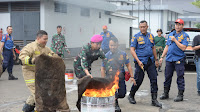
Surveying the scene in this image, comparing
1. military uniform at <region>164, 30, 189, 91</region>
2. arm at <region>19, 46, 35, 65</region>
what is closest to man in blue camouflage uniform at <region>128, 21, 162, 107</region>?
military uniform at <region>164, 30, 189, 91</region>

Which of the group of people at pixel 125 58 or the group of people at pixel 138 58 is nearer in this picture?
the group of people at pixel 125 58

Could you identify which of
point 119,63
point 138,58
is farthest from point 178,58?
point 119,63

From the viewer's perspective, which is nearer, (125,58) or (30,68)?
(30,68)

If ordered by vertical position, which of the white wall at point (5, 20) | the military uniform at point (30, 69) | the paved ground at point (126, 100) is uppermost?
the white wall at point (5, 20)

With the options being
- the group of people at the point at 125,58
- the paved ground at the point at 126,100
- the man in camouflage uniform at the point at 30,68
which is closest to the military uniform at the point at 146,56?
the group of people at the point at 125,58

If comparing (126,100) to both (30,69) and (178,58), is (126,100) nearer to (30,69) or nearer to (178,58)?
(178,58)

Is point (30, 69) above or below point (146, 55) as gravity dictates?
below

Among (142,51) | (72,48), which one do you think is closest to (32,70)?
(142,51)

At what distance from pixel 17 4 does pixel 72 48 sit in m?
4.26

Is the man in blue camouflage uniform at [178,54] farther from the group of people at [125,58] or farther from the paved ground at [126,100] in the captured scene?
the paved ground at [126,100]

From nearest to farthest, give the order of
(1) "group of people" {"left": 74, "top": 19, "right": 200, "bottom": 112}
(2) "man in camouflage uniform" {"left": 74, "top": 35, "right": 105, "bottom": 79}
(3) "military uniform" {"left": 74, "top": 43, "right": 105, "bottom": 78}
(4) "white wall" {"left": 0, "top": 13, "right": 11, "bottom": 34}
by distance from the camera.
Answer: (2) "man in camouflage uniform" {"left": 74, "top": 35, "right": 105, "bottom": 79}
(3) "military uniform" {"left": 74, "top": 43, "right": 105, "bottom": 78}
(1) "group of people" {"left": 74, "top": 19, "right": 200, "bottom": 112}
(4) "white wall" {"left": 0, "top": 13, "right": 11, "bottom": 34}

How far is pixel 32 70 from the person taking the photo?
201 inches

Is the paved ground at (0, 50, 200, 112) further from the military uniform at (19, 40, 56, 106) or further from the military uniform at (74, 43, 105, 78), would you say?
the military uniform at (19, 40, 56, 106)

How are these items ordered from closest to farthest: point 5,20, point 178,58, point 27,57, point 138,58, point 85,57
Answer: point 27,57 < point 85,57 < point 138,58 < point 178,58 < point 5,20
